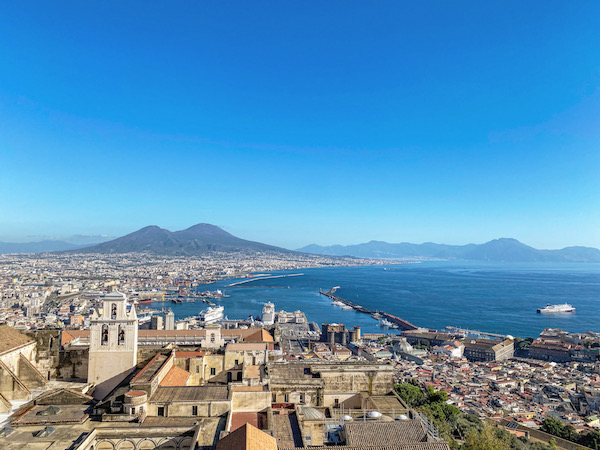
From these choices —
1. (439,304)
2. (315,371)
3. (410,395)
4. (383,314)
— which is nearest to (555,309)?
(439,304)

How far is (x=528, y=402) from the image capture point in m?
32.8

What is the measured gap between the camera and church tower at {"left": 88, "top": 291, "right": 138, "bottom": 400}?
528 inches

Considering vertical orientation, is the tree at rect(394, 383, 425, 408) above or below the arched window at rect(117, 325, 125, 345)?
below

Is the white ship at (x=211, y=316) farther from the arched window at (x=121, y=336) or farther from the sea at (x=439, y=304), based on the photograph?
the arched window at (x=121, y=336)

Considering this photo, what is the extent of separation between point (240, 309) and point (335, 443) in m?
71.4

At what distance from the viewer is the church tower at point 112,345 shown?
13.4m

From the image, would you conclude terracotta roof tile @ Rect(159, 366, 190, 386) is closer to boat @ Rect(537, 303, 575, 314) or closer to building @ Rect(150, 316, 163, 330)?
building @ Rect(150, 316, 163, 330)

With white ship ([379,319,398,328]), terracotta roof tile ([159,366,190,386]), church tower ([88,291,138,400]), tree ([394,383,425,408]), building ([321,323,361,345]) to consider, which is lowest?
white ship ([379,319,398,328])

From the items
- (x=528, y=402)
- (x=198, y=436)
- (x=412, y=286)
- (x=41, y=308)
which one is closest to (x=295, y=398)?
(x=198, y=436)

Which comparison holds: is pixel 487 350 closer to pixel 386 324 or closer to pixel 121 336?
pixel 386 324

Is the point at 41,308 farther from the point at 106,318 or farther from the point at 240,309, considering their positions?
the point at 106,318

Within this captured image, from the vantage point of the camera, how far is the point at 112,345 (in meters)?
13.6

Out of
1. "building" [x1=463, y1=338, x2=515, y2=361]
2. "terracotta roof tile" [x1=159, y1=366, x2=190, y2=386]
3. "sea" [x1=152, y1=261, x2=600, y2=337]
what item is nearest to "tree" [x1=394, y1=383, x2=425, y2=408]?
"terracotta roof tile" [x1=159, y1=366, x2=190, y2=386]

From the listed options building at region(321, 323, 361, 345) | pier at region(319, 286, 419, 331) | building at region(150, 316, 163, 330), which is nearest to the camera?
building at region(150, 316, 163, 330)
